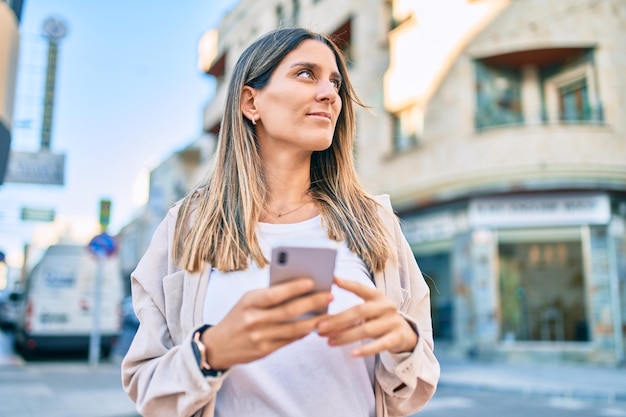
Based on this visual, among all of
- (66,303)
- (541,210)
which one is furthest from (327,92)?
(541,210)

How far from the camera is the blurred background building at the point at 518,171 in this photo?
14.5 m

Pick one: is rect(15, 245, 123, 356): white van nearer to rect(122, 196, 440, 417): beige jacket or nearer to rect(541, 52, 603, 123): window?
rect(541, 52, 603, 123): window

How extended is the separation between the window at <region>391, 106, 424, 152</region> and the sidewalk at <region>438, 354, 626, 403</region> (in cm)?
633

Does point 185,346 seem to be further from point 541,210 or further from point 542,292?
point 542,292

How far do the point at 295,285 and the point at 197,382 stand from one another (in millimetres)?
346

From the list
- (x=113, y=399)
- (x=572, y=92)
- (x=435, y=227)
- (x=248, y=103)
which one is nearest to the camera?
(x=248, y=103)

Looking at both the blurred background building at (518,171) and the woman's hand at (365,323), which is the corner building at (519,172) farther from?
the woman's hand at (365,323)

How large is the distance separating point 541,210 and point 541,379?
513cm

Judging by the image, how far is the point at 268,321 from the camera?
1092mm

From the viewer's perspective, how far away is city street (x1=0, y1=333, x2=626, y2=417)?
730cm

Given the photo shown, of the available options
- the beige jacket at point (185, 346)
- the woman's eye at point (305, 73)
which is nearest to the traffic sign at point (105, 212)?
the beige jacket at point (185, 346)

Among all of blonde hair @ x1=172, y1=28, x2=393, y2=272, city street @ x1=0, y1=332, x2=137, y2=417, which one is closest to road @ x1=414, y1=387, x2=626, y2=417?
city street @ x1=0, y1=332, x2=137, y2=417

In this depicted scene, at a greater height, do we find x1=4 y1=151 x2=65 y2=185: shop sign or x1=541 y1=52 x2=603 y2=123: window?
x1=541 y1=52 x2=603 y2=123: window

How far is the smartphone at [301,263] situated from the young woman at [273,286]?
34 millimetres
